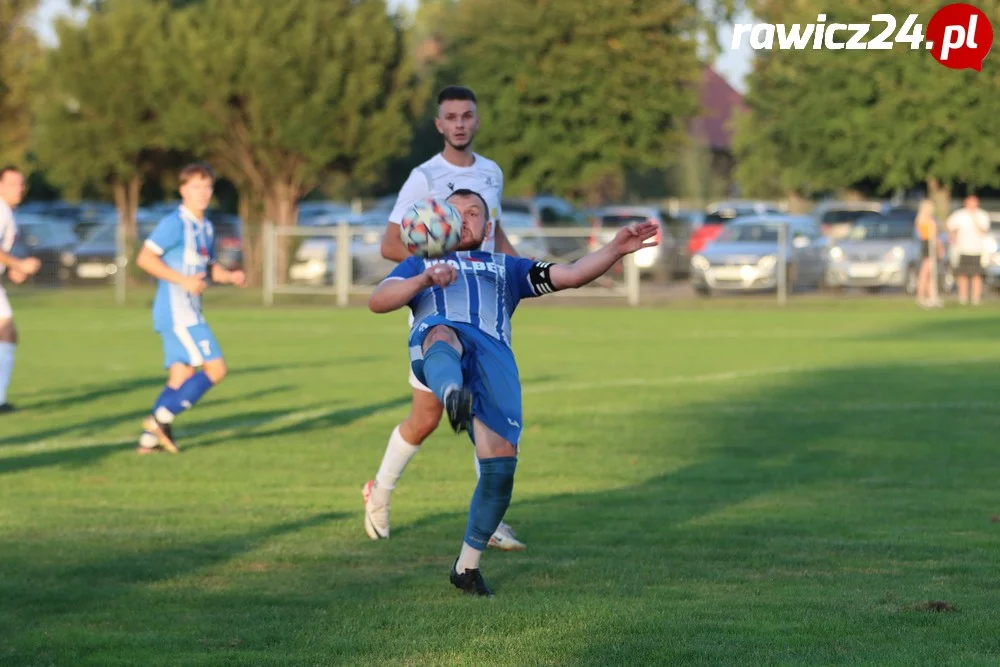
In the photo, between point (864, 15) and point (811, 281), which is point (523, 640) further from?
point (864, 15)

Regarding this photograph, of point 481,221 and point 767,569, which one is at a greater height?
point 481,221

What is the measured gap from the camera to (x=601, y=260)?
7062mm

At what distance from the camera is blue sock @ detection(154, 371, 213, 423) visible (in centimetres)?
1208

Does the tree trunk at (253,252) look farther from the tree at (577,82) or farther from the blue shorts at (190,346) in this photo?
the blue shorts at (190,346)

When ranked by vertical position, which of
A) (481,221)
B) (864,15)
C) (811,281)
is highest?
(864,15)

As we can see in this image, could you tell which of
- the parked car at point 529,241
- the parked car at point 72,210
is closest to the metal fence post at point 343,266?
the parked car at point 529,241

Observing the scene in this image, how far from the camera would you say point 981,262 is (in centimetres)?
3228

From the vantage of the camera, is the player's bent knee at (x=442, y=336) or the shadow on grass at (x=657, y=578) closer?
the shadow on grass at (x=657, y=578)

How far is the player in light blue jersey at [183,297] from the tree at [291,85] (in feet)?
94.5

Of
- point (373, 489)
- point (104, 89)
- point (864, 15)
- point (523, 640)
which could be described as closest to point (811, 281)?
point (864, 15)

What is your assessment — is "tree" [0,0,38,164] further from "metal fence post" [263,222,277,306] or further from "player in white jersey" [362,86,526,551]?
"player in white jersey" [362,86,526,551]

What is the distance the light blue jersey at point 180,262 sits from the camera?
12.2m

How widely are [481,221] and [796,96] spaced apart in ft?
149

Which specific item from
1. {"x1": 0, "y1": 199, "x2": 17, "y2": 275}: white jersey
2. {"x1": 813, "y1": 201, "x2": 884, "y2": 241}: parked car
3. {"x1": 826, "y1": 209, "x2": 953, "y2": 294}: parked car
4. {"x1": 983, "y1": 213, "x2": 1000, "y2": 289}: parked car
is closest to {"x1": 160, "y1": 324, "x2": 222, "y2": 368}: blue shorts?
{"x1": 0, "y1": 199, "x2": 17, "y2": 275}: white jersey
